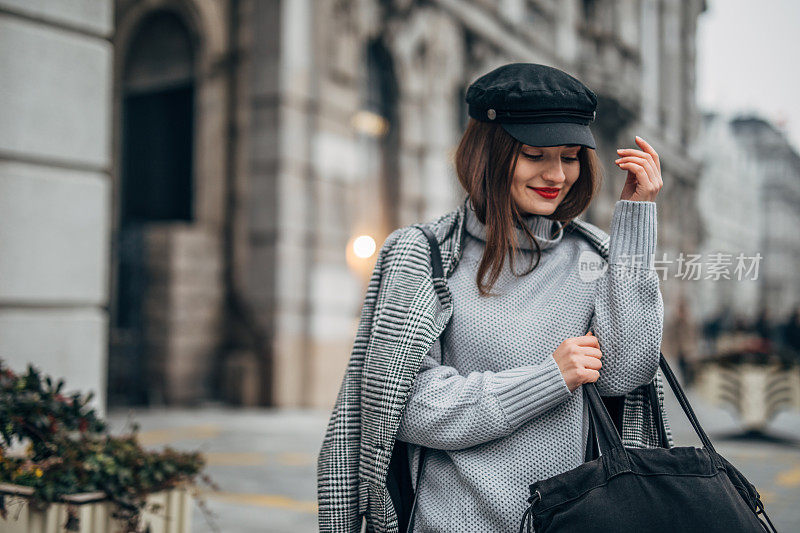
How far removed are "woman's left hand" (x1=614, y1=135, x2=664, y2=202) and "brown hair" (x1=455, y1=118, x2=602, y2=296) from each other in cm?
13

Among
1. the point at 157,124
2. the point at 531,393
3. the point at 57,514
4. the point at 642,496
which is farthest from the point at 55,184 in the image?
the point at 157,124

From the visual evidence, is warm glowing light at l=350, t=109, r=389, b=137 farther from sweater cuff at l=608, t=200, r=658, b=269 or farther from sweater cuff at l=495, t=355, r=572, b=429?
sweater cuff at l=495, t=355, r=572, b=429

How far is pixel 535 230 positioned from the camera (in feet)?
6.93

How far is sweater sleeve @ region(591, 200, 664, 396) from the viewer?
1918mm

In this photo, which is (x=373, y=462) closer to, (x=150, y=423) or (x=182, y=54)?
(x=150, y=423)

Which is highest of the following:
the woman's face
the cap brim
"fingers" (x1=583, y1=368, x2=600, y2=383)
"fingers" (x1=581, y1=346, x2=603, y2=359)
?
the cap brim

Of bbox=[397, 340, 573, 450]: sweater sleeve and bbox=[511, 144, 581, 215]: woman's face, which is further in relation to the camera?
bbox=[511, 144, 581, 215]: woman's face

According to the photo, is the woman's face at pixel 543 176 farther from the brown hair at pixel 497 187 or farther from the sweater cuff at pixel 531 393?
the sweater cuff at pixel 531 393

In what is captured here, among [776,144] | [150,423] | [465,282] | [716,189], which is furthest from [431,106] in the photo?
[716,189]

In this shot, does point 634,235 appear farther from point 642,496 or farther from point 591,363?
point 642,496

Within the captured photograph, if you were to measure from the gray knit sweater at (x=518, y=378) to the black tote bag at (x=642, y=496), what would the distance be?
0.15 meters

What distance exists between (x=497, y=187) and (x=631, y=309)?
44 centimetres

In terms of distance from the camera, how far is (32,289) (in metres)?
4.55

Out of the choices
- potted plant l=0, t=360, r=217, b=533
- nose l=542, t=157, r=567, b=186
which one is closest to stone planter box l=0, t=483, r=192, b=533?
potted plant l=0, t=360, r=217, b=533
